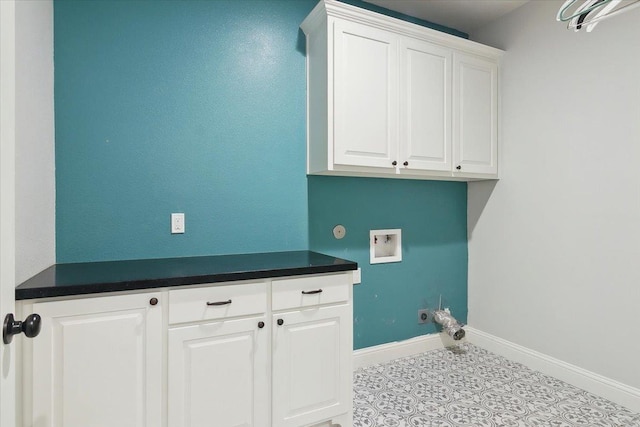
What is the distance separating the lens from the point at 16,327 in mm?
746

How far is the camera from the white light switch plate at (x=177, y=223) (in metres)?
1.91

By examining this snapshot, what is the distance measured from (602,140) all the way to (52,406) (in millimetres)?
2965

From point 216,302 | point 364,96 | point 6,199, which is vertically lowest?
point 216,302

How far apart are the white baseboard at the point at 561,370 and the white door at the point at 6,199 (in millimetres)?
2737

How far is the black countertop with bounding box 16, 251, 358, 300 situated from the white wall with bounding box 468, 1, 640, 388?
1516 mm

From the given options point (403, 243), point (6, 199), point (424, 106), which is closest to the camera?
point (6, 199)

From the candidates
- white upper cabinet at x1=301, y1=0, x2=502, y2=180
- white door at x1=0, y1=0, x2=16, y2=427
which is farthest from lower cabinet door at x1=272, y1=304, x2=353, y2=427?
white door at x1=0, y1=0, x2=16, y2=427

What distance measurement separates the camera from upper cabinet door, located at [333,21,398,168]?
201 cm

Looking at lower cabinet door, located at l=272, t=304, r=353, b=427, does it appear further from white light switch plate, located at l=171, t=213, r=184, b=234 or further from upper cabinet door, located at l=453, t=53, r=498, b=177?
upper cabinet door, located at l=453, t=53, r=498, b=177

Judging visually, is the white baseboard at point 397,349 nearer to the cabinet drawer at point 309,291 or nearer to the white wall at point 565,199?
the white wall at point 565,199

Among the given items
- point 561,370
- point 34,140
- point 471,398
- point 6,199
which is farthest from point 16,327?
point 561,370

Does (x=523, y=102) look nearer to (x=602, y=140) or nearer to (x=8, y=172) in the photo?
(x=602, y=140)

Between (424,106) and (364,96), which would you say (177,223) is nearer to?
(364,96)

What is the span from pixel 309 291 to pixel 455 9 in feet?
7.56
